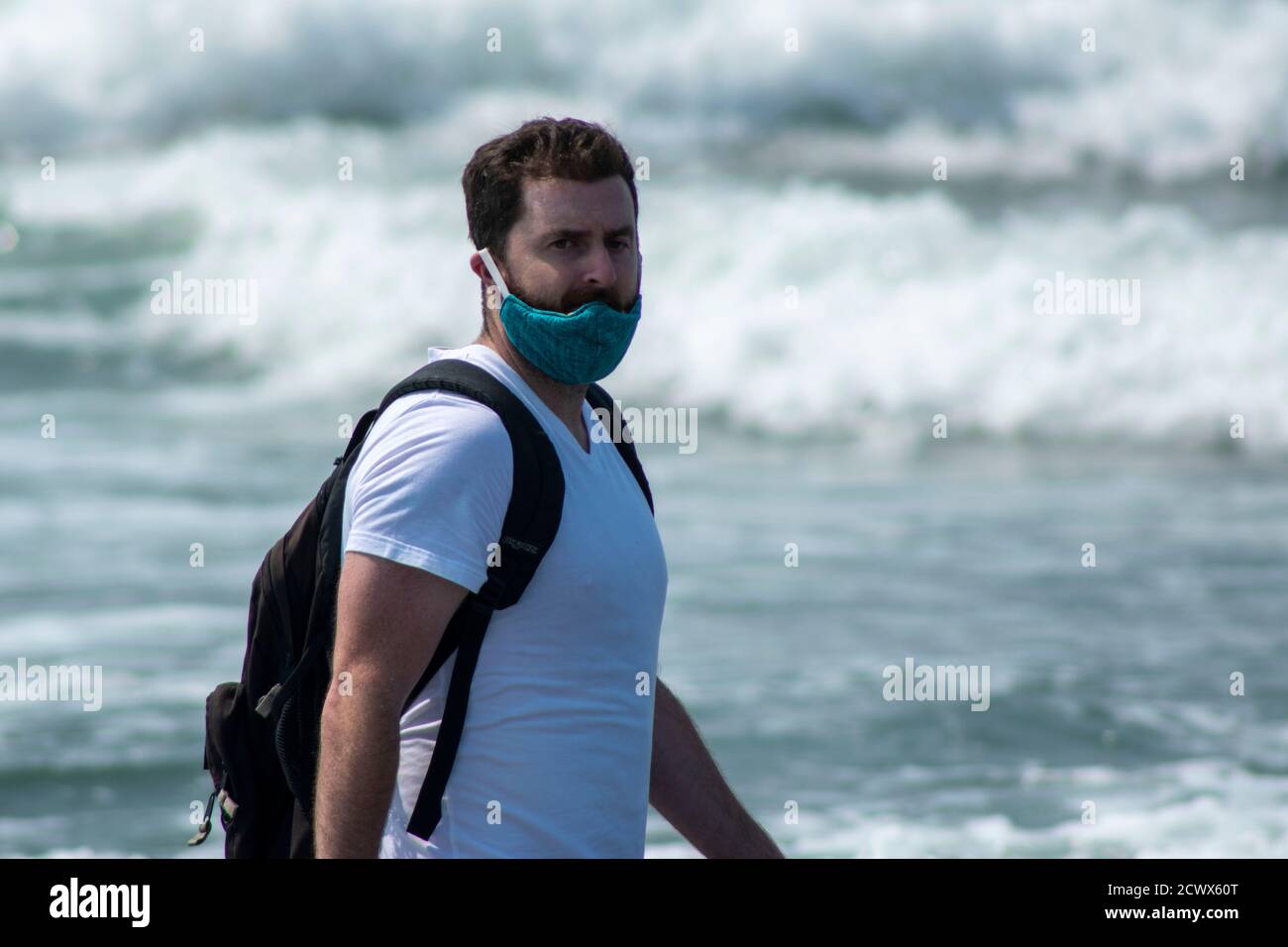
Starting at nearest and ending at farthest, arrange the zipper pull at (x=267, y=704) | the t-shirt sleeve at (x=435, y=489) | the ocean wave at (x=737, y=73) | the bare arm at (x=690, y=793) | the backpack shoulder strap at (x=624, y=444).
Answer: the t-shirt sleeve at (x=435, y=489), the zipper pull at (x=267, y=704), the backpack shoulder strap at (x=624, y=444), the bare arm at (x=690, y=793), the ocean wave at (x=737, y=73)

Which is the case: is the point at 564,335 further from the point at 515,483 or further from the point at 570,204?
the point at 515,483

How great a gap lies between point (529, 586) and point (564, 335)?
41 centimetres

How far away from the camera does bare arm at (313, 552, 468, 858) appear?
85.0 inches

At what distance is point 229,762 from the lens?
2.40m

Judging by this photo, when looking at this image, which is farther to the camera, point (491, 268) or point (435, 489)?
point (491, 268)

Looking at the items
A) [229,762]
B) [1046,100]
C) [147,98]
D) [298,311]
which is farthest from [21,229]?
[229,762]

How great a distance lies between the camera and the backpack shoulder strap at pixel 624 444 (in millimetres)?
2645

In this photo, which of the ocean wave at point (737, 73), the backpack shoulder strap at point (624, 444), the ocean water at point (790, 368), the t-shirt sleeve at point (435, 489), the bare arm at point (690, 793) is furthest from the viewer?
the ocean wave at point (737, 73)

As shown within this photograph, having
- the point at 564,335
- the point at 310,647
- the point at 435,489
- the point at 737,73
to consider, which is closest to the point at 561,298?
the point at 564,335

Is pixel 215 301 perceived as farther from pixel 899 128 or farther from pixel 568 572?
pixel 568 572

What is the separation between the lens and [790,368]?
51.1ft

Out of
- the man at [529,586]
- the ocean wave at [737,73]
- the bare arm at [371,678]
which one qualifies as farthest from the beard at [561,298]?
the ocean wave at [737,73]

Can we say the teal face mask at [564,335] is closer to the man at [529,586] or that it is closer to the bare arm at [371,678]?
the man at [529,586]

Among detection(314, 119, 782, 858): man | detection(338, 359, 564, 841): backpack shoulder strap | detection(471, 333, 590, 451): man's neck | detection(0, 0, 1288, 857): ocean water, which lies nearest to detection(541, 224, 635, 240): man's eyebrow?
detection(314, 119, 782, 858): man
